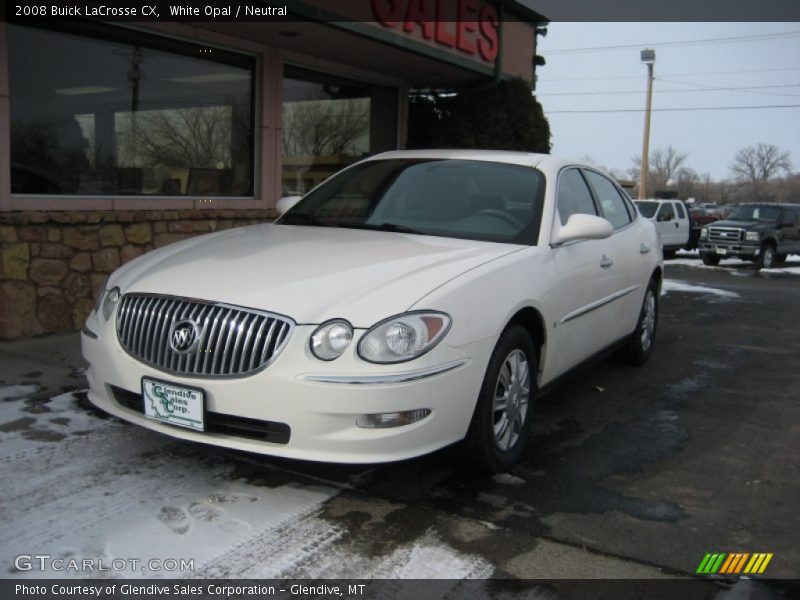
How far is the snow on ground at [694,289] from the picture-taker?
1159 cm

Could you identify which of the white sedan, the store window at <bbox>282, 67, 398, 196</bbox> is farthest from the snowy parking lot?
the store window at <bbox>282, 67, 398, 196</bbox>

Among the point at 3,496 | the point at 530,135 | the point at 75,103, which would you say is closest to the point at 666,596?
the point at 3,496

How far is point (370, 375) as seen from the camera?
119 inches

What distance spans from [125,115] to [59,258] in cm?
168

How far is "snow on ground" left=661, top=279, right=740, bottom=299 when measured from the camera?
38.0 ft

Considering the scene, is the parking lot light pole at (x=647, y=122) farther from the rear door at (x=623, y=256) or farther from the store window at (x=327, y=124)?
the rear door at (x=623, y=256)

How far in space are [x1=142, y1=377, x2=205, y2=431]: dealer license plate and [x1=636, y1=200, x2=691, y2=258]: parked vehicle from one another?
18375 mm

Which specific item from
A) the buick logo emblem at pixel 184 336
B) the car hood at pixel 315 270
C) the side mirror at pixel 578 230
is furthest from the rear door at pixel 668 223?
the buick logo emblem at pixel 184 336

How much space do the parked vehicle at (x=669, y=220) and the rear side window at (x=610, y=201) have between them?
14.8m

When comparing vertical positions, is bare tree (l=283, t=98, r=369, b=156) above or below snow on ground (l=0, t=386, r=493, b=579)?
above

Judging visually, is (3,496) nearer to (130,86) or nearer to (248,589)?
(248,589)

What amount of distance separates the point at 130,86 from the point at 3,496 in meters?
4.98

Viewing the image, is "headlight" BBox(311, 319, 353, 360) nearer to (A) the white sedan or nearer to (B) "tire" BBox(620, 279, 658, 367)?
(A) the white sedan

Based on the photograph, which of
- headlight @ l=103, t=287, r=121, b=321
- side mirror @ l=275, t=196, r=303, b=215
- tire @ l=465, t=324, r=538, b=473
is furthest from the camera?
side mirror @ l=275, t=196, r=303, b=215
